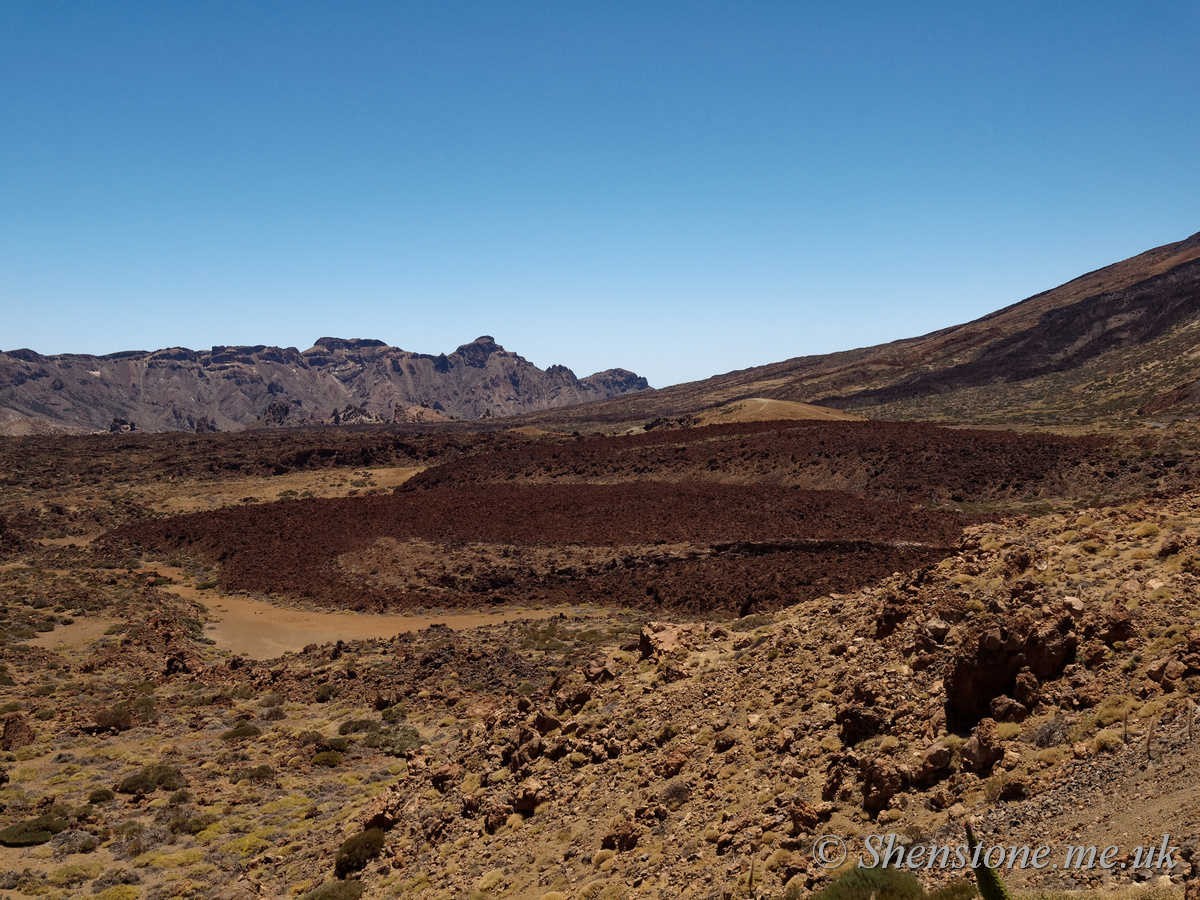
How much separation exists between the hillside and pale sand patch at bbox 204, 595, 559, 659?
2126 inches

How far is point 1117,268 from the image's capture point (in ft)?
506

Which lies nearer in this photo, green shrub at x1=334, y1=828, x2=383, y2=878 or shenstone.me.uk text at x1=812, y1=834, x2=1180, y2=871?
shenstone.me.uk text at x1=812, y1=834, x2=1180, y2=871

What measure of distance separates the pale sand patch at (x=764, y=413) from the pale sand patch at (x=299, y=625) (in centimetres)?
4681

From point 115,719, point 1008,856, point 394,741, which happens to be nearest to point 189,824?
point 394,741

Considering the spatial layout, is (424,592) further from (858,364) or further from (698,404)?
(858,364)

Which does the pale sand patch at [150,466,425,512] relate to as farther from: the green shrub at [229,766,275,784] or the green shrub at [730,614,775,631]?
the green shrub at [730,614,775,631]

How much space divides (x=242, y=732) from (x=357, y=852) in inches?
348

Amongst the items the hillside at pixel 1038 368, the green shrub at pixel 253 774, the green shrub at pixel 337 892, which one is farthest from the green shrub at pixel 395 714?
the hillside at pixel 1038 368

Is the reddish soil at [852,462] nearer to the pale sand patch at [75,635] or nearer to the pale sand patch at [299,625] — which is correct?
the pale sand patch at [299,625]

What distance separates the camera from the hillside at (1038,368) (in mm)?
74500

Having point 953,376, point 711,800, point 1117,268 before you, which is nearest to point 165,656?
point 711,800

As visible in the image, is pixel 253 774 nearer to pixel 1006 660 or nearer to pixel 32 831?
pixel 32 831

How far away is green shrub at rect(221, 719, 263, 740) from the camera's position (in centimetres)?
1938

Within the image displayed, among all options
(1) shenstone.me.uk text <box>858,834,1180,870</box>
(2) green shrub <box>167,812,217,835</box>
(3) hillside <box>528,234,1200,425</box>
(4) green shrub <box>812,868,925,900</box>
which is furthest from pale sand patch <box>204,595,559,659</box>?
(3) hillside <box>528,234,1200,425</box>
